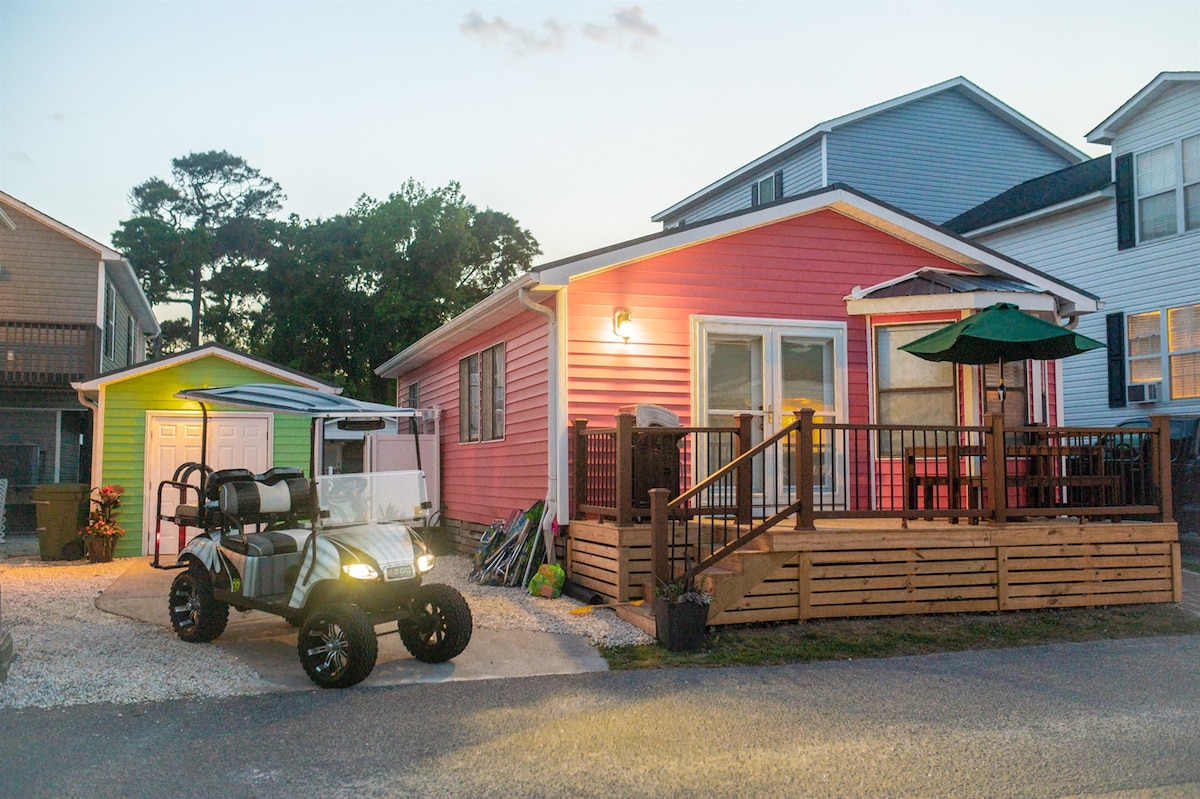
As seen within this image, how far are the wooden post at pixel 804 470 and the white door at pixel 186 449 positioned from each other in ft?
29.9

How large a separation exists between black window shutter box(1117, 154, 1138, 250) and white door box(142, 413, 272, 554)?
1418 centimetres

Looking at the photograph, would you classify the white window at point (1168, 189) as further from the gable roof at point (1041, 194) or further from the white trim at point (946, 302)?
the white trim at point (946, 302)

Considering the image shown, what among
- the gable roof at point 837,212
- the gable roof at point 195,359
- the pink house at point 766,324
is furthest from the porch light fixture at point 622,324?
the gable roof at point 195,359

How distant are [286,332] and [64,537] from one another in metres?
21.7

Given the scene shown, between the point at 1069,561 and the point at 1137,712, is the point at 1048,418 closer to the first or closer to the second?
the point at 1069,561

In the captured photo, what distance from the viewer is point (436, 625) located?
6852 mm

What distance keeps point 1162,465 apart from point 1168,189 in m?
8.78

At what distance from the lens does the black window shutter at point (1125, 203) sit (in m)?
16.5

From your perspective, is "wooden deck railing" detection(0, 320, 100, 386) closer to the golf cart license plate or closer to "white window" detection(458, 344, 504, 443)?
"white window" detection(458, 344, 504, 443)

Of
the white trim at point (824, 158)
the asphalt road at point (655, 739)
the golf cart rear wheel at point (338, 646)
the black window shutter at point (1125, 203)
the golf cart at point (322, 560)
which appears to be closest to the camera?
the asphalt road at point (655, 739)

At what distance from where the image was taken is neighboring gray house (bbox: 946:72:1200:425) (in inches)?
618

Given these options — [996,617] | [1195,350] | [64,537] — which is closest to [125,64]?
[64,537]

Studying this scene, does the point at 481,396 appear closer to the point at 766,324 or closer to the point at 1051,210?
the point at 766,324

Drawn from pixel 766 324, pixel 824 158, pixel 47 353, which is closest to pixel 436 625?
pixel 766 324
